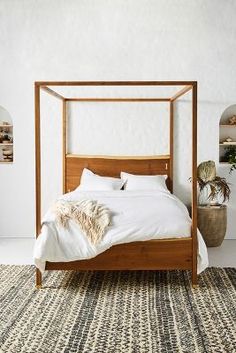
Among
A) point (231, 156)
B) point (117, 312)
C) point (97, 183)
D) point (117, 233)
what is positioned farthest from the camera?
point (231, 156)

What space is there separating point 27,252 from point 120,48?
2.82m

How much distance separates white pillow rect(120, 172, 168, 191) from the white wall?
0.65 meters

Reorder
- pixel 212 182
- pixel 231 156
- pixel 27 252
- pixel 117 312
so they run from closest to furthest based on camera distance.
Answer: pixel 117 312 → pixel 27 252 → pixel 212 182 → pixel 231 156

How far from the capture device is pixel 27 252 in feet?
18.9

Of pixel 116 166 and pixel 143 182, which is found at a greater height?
pixel 116 166

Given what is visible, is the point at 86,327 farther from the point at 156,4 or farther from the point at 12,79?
the point at 156,4

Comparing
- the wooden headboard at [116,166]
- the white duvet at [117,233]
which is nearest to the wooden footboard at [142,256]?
the white duvet at [117,233]

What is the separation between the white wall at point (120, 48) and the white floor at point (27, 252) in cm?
88

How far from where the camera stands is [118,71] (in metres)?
6.41

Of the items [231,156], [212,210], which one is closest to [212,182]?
[212,210]

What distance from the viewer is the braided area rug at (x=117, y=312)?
10.3ft

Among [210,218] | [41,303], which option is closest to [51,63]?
[210,218]

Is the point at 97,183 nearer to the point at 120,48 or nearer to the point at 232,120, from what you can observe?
the point at 120,48

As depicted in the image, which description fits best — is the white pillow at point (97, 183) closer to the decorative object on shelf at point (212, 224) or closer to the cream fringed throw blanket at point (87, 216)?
the decorative object on shelf at point (212, 224)
